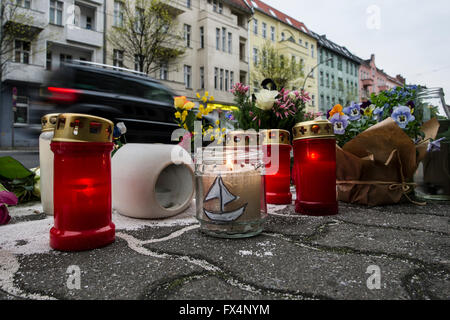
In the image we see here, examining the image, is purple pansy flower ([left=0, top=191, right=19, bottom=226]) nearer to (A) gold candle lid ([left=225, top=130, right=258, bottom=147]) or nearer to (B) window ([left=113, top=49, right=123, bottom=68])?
(A) gold candle lid ([left=225, top=130, right=258, bottom=147])

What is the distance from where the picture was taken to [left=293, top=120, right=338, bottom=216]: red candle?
4.14ft

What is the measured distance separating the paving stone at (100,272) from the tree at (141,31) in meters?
12.3

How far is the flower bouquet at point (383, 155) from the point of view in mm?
1494

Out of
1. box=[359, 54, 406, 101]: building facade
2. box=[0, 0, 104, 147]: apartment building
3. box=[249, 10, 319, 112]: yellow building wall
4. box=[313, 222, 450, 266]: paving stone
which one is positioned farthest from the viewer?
box=[359, 54, 406, 101]: building facade

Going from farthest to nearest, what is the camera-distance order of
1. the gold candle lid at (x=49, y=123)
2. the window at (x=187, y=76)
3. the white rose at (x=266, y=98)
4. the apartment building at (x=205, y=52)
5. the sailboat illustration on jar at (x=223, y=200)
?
the window at (x=187, y=76) → the apartment building at (x=205, y=52) → the white rose at (x=266, y=98) → the gold candle lid at (x=49, y=123) → the sailboat illustration on jar at (x=223, y=200)

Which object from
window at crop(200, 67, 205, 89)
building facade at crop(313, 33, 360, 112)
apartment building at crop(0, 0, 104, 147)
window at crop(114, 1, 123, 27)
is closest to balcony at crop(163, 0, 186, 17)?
window at crop(114, 1, 123, 27)

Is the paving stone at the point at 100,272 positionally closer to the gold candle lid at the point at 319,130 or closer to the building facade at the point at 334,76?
the gold candle lid at the point at 319,130

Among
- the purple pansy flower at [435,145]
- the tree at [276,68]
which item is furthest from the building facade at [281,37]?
the purple pansy flower at [435,145]

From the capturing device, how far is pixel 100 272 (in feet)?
2.23

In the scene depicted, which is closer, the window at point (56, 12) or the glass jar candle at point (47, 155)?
the glass jar candle at point (47, 155)

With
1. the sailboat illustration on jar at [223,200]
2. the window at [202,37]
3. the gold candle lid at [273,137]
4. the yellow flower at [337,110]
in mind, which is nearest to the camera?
the sailboat illustration on jar at [223,200]

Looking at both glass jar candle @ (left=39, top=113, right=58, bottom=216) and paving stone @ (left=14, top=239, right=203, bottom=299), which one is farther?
glass jar candle @ (left=39, top=113, right=58, bottom=216)

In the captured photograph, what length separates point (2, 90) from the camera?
1209 cm
